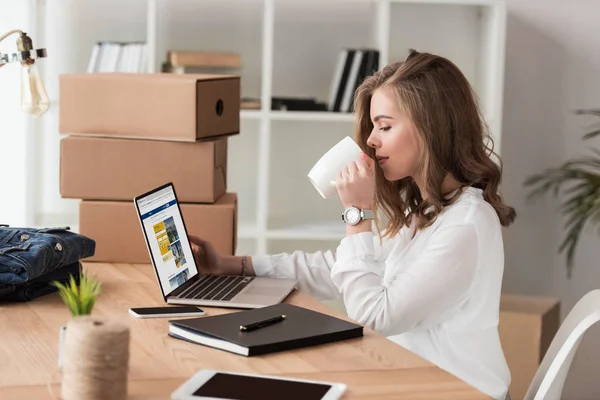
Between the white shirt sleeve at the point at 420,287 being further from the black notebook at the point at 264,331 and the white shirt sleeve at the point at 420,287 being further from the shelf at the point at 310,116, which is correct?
the shelf at the point at 310,116

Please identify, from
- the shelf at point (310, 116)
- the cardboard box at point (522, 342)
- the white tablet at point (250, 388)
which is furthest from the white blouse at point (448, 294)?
the shelf at point (310, 116)

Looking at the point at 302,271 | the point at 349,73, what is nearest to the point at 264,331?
the point at 302,271

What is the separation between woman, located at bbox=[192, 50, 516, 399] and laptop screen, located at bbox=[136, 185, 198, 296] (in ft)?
0.42

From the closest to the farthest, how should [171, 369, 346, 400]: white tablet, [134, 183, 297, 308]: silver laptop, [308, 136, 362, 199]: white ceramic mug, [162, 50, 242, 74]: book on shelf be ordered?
[171, 369, 346, 400]: white tablet, [134, 183, 297, 308]: silver laptop, [308, 136, 362, 199]: white ceramic mug, [162, 50, 242, 74]: book on shelf

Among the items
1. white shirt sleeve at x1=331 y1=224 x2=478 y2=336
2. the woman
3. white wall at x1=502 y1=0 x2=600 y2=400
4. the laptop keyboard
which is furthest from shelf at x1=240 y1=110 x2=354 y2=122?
white shirt sleeve at x1=331 y1=224 x2=478 y2=336

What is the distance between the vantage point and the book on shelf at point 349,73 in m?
3.49

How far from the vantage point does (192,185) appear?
7.97 ft

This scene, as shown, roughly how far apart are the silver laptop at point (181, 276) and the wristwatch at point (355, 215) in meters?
0.22

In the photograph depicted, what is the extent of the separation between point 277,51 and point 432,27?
2.14 ft

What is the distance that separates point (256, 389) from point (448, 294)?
631 mm

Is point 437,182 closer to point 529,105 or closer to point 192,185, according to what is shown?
point 192,185

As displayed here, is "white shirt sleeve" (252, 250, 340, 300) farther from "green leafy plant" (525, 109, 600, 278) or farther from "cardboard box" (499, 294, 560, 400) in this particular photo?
"green leafy plant" (525, 109, 600, 278)

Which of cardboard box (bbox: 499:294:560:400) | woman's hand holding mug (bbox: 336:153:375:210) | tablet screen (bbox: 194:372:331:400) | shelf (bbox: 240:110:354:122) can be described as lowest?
cardboard box (bbox: 499:294:560:400)

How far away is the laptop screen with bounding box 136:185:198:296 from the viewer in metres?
1.95
